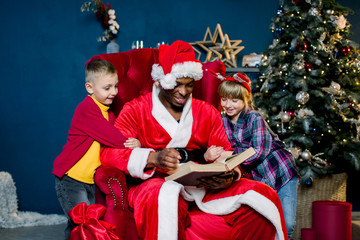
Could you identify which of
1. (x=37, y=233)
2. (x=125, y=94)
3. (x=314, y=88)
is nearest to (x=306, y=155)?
(x=314, y=88)

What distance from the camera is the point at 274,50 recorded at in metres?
3.97

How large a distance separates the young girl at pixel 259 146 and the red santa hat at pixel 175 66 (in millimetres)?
493

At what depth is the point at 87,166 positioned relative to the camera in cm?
236

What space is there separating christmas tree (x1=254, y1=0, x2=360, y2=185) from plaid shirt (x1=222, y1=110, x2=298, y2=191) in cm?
95

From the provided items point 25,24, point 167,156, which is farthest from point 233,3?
point 167,156

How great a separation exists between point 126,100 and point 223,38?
7.53 ft

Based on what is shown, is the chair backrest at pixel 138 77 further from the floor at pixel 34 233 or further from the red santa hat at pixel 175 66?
the floor at pixel 34 233

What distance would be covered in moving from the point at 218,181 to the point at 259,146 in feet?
2.33

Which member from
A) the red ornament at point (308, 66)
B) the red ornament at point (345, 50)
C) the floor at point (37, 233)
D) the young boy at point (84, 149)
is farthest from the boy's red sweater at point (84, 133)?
the red ornament at point (345, 50)

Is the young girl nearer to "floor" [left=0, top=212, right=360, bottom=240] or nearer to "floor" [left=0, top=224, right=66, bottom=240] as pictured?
"floor" [left=0, top=212, right=360, bottom=240]

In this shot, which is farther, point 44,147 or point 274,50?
point 44,147

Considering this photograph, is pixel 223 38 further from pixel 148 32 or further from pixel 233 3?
pixel 148 32

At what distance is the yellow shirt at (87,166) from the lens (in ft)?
7.68

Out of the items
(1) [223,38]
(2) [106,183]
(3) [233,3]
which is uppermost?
(3) [233,3]
